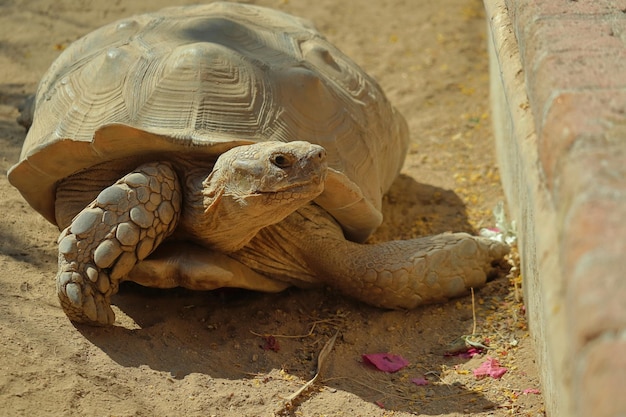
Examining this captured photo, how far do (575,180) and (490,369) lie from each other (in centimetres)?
149

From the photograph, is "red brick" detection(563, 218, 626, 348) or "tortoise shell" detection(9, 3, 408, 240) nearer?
"red brick" detection(563, 218, 626, 348)

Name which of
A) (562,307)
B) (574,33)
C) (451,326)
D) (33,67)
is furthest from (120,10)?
(562,307)

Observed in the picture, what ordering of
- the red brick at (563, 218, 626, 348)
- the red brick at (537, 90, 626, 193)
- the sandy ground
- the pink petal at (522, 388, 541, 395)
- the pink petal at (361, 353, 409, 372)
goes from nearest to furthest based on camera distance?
the red brick at (563, 218, 626, 348) < the red brick at (537, 90, 626, 193) < the sandy ground < the pink petal at (522, 388, 541, 395) < the pink petal at (361, 353, 409, 372)

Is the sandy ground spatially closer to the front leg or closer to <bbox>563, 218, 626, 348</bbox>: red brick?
the front leg

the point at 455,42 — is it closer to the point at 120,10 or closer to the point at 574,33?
the point at 120,10

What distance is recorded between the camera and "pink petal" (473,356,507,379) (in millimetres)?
3262

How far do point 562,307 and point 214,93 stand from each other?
6.43 feet

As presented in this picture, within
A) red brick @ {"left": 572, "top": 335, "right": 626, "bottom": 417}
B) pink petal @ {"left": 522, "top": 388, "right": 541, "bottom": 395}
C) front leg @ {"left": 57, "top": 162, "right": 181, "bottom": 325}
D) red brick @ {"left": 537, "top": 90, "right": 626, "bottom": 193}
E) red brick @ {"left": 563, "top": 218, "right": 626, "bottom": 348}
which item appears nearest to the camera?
red brick @ {"left": 572, "top": 335, "right": 626, "bottom": 417}

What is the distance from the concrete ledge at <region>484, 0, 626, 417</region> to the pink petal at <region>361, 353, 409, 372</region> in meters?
0.53

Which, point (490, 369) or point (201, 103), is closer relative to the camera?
point (490, 369)

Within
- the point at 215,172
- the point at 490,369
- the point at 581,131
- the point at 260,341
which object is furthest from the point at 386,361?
the point at 581,131

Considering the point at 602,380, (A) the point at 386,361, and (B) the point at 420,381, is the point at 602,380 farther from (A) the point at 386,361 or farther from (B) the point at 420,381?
(A) the point at 386,361

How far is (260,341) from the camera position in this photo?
138 inches

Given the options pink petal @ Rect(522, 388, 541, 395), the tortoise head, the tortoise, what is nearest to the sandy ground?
pink petal @ Rect(522, 388, 541, 395)
